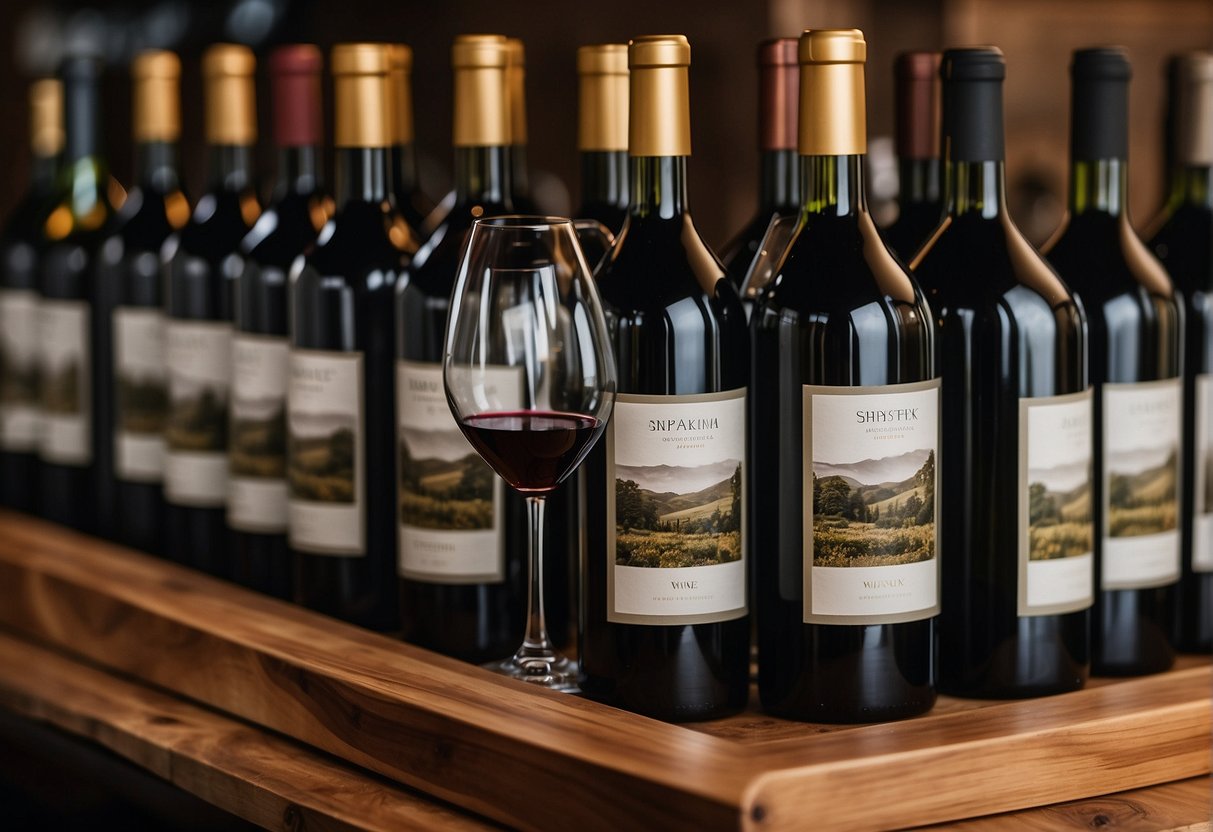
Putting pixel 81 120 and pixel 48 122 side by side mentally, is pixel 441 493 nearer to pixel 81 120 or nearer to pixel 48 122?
pixel 81 120

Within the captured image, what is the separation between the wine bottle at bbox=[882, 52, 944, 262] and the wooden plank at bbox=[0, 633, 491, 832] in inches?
20.4

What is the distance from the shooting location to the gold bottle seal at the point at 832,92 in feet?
2.89

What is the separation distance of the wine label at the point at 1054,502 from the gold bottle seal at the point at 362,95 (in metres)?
0.51

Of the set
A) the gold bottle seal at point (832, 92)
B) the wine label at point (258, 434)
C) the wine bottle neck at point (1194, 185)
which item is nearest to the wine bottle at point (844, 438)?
the gold bottle seal at point (832, 92)

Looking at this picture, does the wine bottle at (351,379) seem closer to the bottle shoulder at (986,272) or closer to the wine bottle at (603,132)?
the wine bottle at (603,132)

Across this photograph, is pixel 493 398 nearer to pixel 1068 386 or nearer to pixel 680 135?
pixel 680 135

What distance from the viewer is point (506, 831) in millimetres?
899

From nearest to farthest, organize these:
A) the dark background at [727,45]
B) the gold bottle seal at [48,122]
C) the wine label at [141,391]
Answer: the wine label at [141,391] < the gold bottle seal at [48,122] < the dark background at [727,45]

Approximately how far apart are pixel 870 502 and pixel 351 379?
16.7 inches

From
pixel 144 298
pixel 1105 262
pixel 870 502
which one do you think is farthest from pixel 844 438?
pixel 144 298

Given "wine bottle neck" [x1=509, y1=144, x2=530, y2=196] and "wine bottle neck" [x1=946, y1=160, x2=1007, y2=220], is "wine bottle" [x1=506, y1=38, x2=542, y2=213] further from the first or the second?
"wine bottle neck" [x1=946, y1=160, x2=1007, y2=220]

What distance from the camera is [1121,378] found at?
3.38 ft

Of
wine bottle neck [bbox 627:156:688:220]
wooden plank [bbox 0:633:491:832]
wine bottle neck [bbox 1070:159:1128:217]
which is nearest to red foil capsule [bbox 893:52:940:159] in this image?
wine bottle neck [bbox 1070:159:1128:217]

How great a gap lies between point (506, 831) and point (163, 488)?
665 mm
